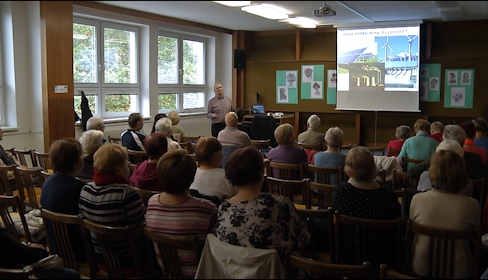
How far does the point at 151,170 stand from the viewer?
330cm

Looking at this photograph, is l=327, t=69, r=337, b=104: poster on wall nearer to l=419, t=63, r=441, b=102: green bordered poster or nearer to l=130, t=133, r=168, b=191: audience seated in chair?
l=419, t=63, r=441, b=102: green bordered poster

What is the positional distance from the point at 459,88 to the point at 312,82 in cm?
284

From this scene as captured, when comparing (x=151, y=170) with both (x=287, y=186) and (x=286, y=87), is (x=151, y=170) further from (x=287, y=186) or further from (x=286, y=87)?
(x=286, y=87)

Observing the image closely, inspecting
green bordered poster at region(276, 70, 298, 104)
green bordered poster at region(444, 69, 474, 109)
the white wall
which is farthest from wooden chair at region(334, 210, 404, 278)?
green bordered poster at region(276, 70, 298, 104)

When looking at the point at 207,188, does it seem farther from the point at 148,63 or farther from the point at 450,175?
the point at 148,63

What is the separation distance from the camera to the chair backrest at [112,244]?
87.7 inches

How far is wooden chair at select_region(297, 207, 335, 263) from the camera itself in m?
2.51

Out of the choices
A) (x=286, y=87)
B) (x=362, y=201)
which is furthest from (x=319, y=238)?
(x=286, y=87)

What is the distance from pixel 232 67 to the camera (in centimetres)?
1060

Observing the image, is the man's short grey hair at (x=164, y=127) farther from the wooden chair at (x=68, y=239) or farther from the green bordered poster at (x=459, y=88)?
the green bordered poster at (x=459, y=88)

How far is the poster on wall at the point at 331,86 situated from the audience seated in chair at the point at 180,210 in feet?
25.5

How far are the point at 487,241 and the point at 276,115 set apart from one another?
7140 mm

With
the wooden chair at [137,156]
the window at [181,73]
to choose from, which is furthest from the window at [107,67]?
the wooden chair at [137,156]

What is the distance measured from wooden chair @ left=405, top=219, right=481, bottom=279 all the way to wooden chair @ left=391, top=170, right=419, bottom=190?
4.16ft
